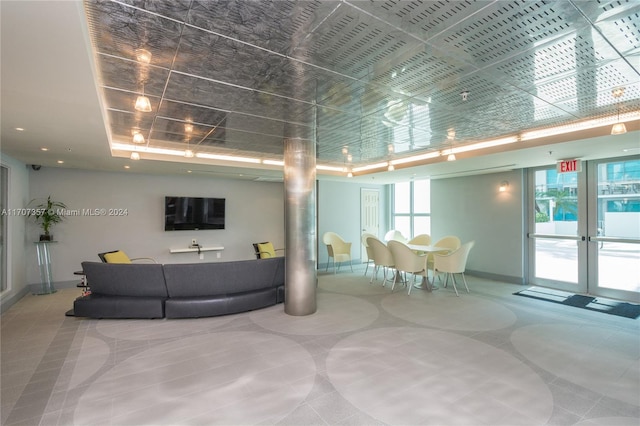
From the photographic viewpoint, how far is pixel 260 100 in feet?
11.3

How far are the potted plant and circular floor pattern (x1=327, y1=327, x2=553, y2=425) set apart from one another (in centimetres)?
619

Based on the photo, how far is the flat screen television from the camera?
7.33 m

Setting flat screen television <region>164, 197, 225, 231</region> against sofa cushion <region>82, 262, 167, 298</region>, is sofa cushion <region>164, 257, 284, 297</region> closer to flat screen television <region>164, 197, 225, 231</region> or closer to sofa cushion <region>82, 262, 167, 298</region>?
sofa cushion <region>82, 262, 167, 298</region>

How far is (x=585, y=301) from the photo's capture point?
5.34 m

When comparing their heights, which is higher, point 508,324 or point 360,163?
point 360,163

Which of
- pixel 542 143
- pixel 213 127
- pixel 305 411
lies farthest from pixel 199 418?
pixel 542 143

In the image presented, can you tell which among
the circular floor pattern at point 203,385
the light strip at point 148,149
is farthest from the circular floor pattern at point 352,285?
the light strip at point 148,149

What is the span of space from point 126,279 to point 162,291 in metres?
0.52

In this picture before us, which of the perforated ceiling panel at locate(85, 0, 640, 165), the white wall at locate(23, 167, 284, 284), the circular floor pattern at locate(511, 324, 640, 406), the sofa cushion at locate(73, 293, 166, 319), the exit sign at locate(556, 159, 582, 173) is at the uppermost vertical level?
the perforated ceiling panel at locate(85, 0, 640, 165)

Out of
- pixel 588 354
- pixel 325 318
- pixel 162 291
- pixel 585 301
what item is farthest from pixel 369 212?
pixel 588 354

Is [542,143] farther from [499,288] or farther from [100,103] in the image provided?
[100,103]

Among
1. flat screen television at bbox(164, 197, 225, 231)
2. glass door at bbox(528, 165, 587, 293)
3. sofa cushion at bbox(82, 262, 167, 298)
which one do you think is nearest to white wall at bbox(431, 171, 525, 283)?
glass door at bbox(528, 165, 587, 293)

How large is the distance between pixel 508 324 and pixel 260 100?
4.38 metres

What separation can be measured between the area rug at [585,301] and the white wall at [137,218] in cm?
640
